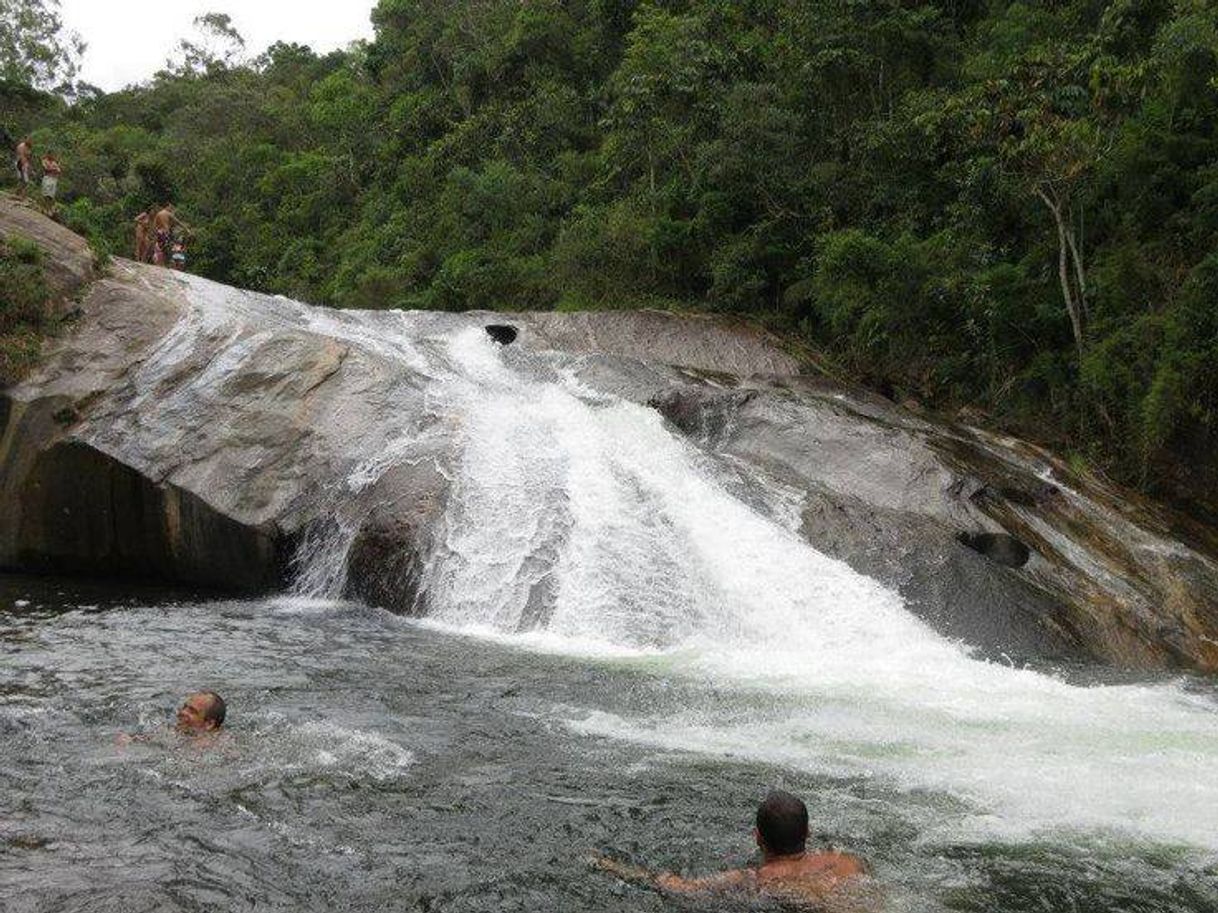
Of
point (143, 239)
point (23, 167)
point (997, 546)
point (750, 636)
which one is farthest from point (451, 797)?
point (143, 239)

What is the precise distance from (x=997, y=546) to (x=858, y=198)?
12.0m

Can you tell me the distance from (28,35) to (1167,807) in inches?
1948

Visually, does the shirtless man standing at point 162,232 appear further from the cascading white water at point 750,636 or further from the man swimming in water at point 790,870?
the man swimming in water at point 790,870

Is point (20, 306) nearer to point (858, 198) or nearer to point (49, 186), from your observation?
point (49, 186)

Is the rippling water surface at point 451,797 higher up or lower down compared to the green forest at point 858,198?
lower down

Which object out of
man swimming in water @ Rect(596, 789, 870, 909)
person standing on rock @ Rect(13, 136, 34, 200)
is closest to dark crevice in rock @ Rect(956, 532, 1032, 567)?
man swimming in water @ Rect(596, 789, 870, 909)

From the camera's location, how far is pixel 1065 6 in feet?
78.9

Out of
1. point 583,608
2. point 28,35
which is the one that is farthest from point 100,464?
point 28,35

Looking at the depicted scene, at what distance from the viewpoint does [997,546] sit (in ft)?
44.7

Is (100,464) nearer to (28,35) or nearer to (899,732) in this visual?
(899,732)

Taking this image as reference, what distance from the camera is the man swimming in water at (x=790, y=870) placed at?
211 inches

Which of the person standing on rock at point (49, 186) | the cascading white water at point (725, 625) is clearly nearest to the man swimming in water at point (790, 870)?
the cascading white water at point (725, 625)

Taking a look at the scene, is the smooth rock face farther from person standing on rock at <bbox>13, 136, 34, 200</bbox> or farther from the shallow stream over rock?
person standing on rock at <bbox>13, 136, 34, 200</bbox>

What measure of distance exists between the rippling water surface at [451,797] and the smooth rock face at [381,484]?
9.54 ft
